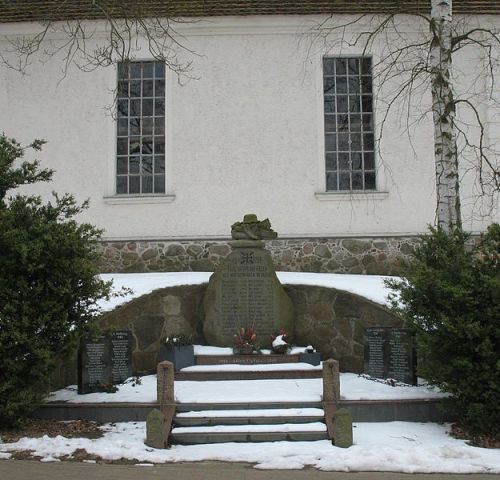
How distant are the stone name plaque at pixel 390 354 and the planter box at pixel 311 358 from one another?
75 cm

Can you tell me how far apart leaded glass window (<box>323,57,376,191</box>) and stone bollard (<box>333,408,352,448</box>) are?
7766 millimetres

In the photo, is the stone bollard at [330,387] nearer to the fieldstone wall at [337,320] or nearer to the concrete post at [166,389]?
the concrete post at [166,389]

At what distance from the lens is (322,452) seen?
6.73 meters

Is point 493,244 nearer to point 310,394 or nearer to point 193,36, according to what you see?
point 310,394

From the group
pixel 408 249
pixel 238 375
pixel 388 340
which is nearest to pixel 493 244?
Answer: pixel 388 340

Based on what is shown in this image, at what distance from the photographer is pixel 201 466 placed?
6.37 metres

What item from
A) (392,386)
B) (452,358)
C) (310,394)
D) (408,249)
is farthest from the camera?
(408,249)

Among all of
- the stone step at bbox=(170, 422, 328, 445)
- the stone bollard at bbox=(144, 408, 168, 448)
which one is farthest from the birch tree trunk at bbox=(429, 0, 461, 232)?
the stone bollard at bbox=(144, 408, 168, 448)

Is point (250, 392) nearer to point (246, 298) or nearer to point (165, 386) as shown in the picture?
point (165, 386)

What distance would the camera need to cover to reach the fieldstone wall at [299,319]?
33.1ft

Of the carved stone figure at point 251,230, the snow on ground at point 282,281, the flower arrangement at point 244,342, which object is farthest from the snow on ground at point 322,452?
the carved stone figure at point 251,230

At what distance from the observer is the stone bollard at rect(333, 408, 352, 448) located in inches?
272

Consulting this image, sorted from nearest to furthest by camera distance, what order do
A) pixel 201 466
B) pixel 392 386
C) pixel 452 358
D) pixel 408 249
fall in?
1. pixel 201 466
2. pixel 452 358
3. pixel 392 386
4. pixel 408 249

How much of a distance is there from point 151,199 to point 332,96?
475 cm
